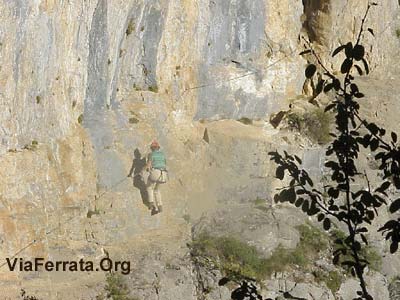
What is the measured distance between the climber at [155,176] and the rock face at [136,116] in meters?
0.12

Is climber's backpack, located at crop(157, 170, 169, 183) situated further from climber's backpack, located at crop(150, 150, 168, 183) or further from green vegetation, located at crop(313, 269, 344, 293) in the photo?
green vegetation, located at crop(313, 269, 344, 293)

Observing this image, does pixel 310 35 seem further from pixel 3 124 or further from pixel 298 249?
pixel 3 124

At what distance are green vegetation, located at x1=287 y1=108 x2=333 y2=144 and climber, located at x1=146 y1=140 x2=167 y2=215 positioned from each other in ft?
10.6

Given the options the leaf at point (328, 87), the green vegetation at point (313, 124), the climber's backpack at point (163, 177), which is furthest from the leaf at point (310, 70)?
the green vegetation at point (313, 124)

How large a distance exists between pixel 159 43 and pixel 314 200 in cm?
890

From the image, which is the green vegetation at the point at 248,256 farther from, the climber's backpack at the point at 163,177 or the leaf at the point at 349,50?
the leaf at the point at 349,50

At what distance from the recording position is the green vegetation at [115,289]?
1098 cm

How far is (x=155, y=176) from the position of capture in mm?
12570

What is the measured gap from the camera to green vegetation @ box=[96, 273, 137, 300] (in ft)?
36.0

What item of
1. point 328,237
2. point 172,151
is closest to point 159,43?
point 172,151

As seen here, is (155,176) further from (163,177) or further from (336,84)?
(336,84)

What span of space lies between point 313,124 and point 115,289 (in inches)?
208

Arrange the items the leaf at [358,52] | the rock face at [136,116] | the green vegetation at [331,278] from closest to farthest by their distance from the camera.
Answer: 1. the leaf at [358,52]
2. the rock face at [136,116]
3. the green vegetation at [331,278]

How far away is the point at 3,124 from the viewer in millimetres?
10406
